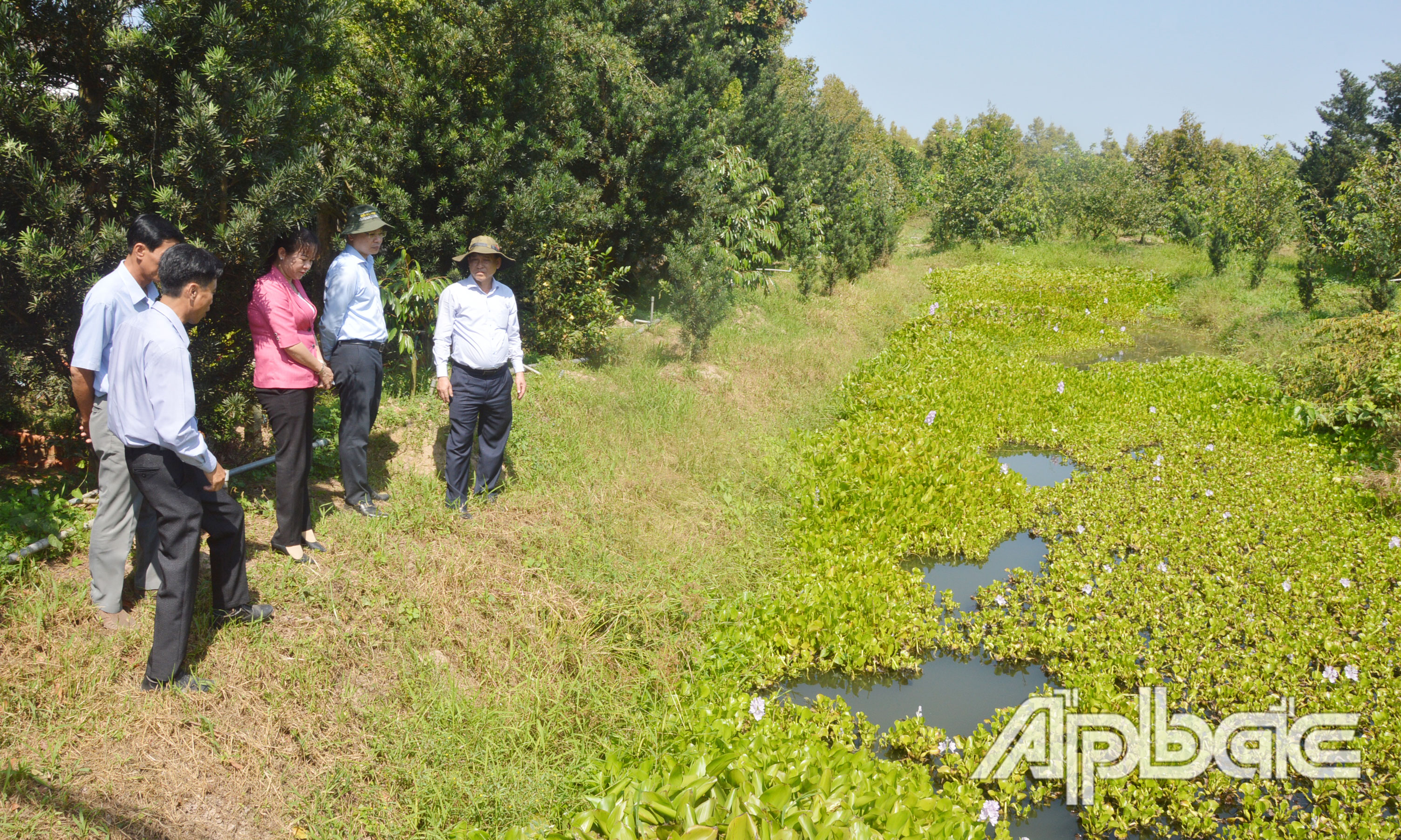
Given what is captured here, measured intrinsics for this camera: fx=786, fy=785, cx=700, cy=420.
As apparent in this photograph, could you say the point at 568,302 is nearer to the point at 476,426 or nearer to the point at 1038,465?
the point at 476,426

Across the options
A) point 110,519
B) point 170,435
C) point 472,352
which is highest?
point 472,352

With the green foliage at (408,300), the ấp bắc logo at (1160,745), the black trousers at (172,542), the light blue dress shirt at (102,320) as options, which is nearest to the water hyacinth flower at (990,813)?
the ấp bắc logo at (1160,745)

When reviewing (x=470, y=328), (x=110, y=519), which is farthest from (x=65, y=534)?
(x=470, y=328)

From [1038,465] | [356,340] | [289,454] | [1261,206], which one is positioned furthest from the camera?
[1261,206]

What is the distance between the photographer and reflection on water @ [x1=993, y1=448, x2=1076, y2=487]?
7020mm

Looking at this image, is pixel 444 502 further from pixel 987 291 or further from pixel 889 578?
pixel 987 291

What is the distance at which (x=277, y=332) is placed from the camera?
4.10 meters

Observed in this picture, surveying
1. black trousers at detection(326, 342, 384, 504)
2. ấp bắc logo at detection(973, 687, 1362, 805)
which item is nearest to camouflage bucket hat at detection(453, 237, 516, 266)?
black trousers at detection(326, 342, 384, 504)

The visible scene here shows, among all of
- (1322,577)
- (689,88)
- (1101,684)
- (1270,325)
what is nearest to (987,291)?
(1270,325)

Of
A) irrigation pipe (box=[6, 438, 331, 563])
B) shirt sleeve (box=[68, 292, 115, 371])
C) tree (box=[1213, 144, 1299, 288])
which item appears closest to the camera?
shirt sleeve (box=[68, 292, 115, 371])

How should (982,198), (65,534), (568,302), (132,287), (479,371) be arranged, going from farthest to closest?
(982,198), (568,302), (479,371), (65,534), (132,287)

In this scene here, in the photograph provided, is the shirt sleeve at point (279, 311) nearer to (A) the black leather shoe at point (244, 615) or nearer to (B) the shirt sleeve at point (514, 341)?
(B) the shirt sleeve at point (514, 341)

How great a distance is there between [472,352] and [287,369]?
1042 millimetres

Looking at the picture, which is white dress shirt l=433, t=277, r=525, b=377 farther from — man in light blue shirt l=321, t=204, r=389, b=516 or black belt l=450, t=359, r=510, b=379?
man in light blue shirt l=321, t=204, r=389, b=516
